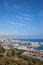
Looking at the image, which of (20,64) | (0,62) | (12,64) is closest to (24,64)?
(20,64)

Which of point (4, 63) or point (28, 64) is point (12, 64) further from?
point (28, 64)

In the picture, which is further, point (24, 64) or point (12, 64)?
point (24, 64)

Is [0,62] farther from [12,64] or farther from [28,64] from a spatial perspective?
[28,64]

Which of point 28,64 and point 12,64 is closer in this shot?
point 12,64

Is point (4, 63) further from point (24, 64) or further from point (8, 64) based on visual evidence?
point (24, 64)

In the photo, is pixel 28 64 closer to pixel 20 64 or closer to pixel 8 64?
pixel 20 64

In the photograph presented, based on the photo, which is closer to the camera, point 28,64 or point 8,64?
point 8,64

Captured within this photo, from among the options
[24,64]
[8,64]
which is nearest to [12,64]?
[8,64]
